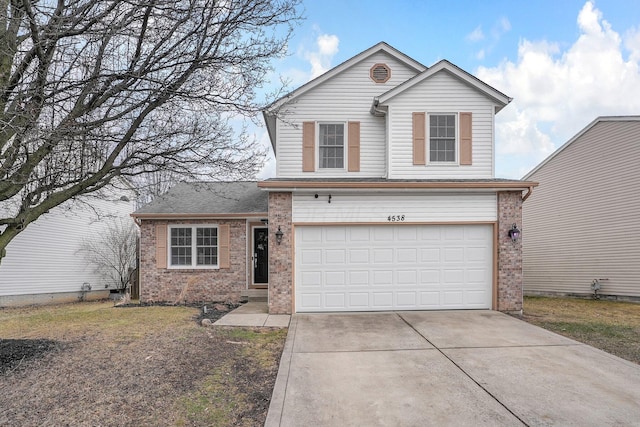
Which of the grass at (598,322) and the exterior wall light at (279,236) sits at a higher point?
the exterior wall light at (279,236)

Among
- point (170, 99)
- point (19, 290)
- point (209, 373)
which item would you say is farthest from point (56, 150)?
point (19, 290)

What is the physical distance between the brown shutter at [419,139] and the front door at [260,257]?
222 inches

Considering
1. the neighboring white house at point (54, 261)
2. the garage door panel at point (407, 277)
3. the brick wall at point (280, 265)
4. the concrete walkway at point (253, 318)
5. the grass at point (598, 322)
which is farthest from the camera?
the neighboring white house at point (54, 261)

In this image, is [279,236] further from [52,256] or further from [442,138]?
[52,256]

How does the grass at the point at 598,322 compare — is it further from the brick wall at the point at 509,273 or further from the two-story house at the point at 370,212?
the two-story house at the point at 370,212

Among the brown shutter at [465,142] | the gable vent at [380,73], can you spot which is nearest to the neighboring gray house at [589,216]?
the brown shutter at [465,142]

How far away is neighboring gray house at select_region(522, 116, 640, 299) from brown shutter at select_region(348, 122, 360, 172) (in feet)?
31.1

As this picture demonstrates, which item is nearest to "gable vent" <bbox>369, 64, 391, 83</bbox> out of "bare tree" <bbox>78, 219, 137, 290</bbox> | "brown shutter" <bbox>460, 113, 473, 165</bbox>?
"brown shutter" <bbox>460, 113, 473, 165</bbox>

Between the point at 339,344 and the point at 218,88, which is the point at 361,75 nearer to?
the point at 218,88

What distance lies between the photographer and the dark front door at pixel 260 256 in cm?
1249

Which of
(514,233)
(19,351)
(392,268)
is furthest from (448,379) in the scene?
(19,351)

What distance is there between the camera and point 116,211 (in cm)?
1792

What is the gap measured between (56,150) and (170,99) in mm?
1976

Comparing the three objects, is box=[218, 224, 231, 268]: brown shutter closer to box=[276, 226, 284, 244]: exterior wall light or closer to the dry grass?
box=[276, 226, 284, 244]: exterior wall light
